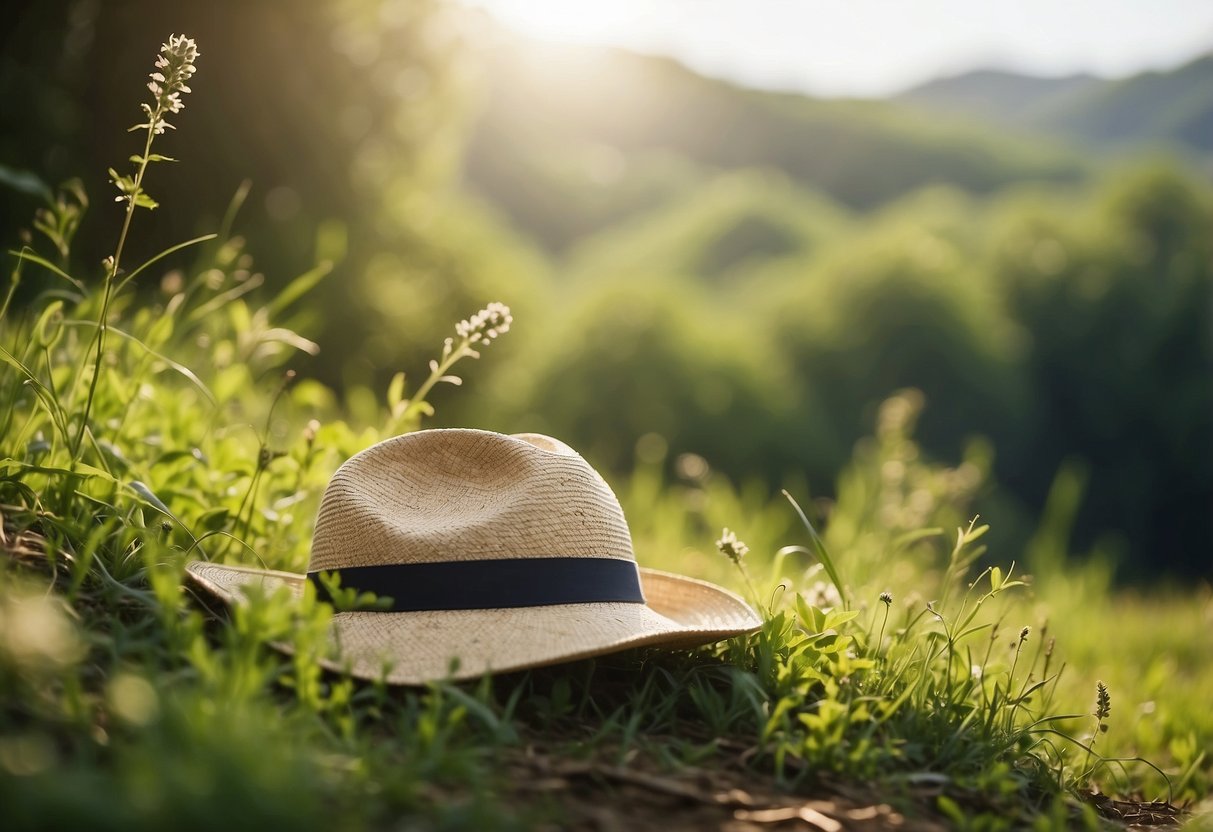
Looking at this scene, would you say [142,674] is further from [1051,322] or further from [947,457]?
[1051,322]

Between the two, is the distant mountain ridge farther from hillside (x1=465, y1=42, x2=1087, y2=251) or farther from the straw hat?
the straw hat

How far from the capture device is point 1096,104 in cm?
2533

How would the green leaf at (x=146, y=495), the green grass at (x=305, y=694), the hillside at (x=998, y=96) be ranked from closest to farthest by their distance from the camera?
the green grass at (x=305, y=694) → the green leaf at (x=146, y=495) → the hillside at (x=998, y=96)

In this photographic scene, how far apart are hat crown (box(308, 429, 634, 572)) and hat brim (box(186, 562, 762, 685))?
12 centimetres

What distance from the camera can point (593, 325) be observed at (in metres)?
11.5

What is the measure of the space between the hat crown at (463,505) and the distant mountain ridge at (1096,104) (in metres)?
20.4

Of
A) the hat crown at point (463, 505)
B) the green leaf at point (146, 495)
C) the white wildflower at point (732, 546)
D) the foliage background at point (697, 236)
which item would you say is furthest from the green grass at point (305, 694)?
the foliage background at point (697, 236)

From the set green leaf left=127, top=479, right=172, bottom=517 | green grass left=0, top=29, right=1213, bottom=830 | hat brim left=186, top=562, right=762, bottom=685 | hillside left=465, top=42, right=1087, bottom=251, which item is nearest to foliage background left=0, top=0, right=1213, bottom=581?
hillside left=465, top=42, right=1087, bottom=251

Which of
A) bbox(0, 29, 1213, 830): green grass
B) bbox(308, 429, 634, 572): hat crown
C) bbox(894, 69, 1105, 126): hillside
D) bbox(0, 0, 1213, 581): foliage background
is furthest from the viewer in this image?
bbox(894, 69, 1105, 126): hillside

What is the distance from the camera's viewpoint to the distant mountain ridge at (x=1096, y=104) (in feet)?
67.8

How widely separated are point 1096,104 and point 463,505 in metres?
27.0

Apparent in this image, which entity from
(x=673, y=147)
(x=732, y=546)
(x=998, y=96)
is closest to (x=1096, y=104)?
(x=998, y=96)

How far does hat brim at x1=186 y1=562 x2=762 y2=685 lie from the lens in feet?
6.37

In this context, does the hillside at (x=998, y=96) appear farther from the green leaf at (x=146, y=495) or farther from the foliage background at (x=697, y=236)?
the green leaf at (x=146, y=495)
